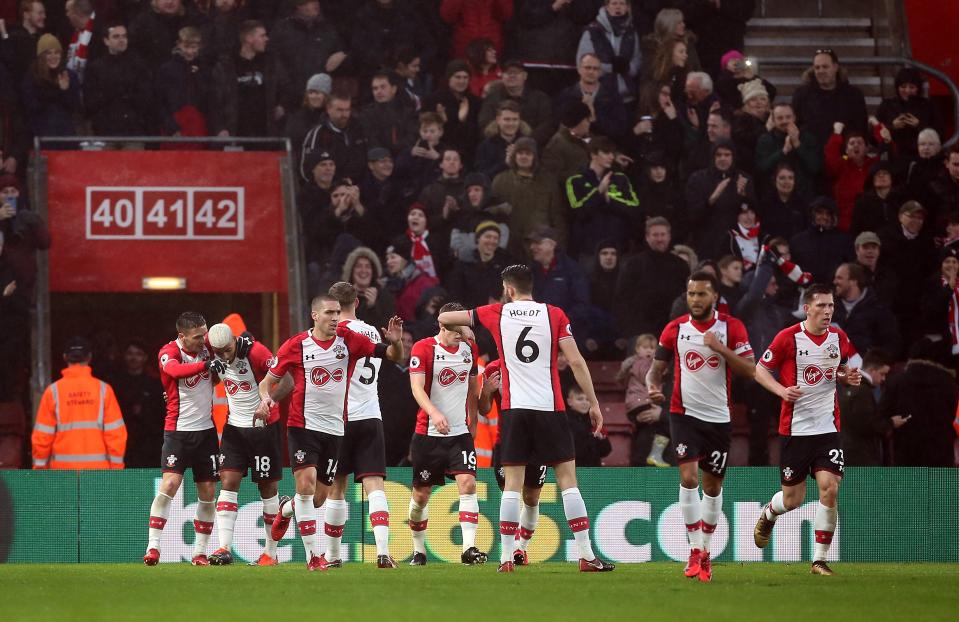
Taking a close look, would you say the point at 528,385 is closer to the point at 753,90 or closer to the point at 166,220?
the point at 166,220

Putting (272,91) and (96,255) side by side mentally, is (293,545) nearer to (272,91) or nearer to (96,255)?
(96,255)

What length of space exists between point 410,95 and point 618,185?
3.06m

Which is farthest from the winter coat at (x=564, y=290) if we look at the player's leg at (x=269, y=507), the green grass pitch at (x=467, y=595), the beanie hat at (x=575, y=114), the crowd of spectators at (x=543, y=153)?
the green grass pitch at (x=467, y=595)

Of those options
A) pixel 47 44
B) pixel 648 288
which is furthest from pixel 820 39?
pixel 47 44

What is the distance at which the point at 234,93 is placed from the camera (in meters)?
19.5

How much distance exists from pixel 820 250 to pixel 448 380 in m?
6.60

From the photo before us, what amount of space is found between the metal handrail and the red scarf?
281 inches

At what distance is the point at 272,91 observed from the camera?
1973 centimetres

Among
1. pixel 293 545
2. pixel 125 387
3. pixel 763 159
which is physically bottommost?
pixel 293 545

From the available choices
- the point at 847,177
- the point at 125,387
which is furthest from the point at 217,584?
the point at 847,177

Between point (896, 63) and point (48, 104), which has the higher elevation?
point (896, 63)

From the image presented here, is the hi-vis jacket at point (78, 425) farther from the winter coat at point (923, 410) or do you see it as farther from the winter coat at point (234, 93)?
the winter coat at point (923, 410)

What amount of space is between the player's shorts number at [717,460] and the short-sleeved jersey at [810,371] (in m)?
0.89

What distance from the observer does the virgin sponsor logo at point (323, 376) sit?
1229 centimetres
